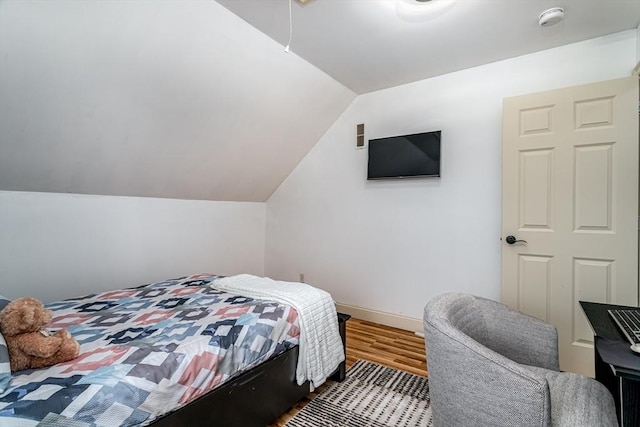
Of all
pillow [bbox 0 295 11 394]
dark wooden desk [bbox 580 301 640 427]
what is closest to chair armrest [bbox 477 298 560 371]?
dark wooden desk [bbox 580 301 640 427]

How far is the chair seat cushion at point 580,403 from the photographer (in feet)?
3.70

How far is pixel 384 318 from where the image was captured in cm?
337

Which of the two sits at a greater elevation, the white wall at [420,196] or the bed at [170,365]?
the white wall at [420,196]

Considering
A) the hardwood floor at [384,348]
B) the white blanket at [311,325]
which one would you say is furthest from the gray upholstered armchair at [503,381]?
the hardwood floor at [384,348]

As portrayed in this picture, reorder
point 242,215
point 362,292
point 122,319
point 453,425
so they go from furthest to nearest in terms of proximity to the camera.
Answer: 1. point 242,215
2. point 362,292
3. point 122,319
4. point 453,425

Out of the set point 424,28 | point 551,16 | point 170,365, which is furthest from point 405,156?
point 170,365

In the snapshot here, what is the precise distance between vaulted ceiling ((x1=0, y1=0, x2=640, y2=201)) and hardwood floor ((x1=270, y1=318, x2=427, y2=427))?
7.60ft

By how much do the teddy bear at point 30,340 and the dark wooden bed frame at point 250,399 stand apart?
47cm

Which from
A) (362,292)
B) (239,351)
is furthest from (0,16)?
(362,292)

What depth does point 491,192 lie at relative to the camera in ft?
9.18

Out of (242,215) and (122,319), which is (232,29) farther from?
(242,215)

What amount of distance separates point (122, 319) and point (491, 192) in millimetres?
2978

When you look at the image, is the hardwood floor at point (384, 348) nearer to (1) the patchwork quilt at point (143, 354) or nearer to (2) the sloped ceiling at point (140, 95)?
(1) the patchwork quilt at point (143, 354)

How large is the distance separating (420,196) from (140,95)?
2623 millimetres
